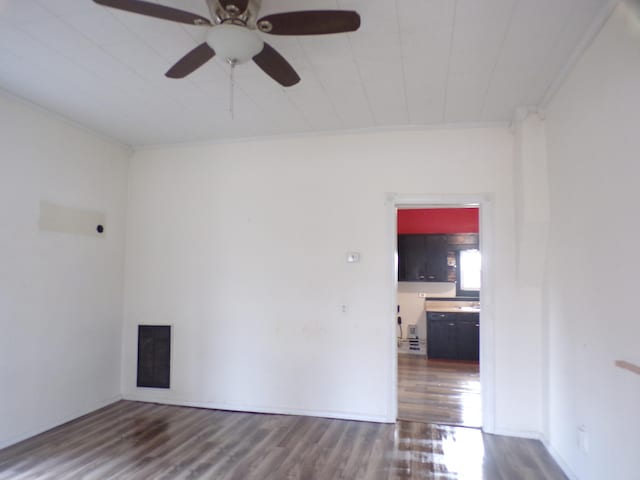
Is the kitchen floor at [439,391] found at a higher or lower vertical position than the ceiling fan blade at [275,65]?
lower

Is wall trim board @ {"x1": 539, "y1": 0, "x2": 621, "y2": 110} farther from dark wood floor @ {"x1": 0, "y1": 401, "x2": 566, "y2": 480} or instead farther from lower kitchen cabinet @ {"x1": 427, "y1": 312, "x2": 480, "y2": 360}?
lower kitchen cabinet @ {"x1": 427, "y1": 312, "x2": 480, "y2": 360}

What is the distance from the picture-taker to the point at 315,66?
2.73m

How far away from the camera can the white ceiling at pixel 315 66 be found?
7.15 feet

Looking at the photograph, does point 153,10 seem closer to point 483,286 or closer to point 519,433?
point 483,286

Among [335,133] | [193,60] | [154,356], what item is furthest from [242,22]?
[154,356]

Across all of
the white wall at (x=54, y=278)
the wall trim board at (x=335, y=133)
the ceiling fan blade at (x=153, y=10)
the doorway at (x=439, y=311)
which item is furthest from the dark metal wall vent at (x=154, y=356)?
the ceiling fan blade at (x=153, y=10)

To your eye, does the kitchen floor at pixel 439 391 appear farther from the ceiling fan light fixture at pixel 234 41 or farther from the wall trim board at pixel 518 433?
the ceiling fan light fixture at pixel 234 41

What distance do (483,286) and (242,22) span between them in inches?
116

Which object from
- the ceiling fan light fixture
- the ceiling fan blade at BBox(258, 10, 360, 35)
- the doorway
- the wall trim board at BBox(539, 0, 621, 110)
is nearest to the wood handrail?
the wall trim board at BBox(539, 0, 621, 110)

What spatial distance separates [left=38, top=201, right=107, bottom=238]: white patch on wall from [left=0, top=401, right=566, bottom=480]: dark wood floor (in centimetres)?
180

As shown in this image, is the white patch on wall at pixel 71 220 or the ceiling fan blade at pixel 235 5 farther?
the white patch on wall at pixel 71 220

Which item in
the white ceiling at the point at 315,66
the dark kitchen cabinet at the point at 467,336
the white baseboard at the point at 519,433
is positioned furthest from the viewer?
the dark kitchen cabinet at the point at 467,336

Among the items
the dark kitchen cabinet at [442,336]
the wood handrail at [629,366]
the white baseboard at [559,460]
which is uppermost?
the wood handrail at [629,366]

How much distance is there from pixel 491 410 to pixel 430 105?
272cm
